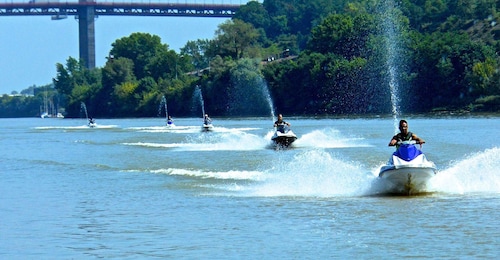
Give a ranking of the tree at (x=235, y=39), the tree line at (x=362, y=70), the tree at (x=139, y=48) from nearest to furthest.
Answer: the tree line at (x=362, y=70)
the tree at (x=235, y=39)
the tree at (x=139, y=48)

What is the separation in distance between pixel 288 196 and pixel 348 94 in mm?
94914

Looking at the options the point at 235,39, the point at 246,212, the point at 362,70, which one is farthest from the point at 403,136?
the point at 235,39

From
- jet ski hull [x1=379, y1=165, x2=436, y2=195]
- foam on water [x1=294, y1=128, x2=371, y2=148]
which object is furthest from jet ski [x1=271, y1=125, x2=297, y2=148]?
jet ski hull [x1=379, y1=165, x2=436, y2=195]

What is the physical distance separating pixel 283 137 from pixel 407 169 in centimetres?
2320

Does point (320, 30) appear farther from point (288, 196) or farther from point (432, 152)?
point (288, 196)

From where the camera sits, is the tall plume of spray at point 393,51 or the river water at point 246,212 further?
the tall plume of spray at point 393,51

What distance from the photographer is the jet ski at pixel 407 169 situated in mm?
24109

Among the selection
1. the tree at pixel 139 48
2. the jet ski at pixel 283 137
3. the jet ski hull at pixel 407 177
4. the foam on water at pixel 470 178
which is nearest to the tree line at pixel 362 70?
the tree at pixel 139 48

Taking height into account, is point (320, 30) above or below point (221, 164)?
above

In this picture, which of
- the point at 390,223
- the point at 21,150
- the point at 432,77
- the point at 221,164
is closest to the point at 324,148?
the point at 221,164

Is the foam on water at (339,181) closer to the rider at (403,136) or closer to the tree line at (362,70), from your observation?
the rider at (403,136)

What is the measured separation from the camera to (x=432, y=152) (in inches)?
1702

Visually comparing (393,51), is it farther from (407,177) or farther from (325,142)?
(407,177)

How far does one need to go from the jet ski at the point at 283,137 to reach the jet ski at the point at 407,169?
22.3 metres
